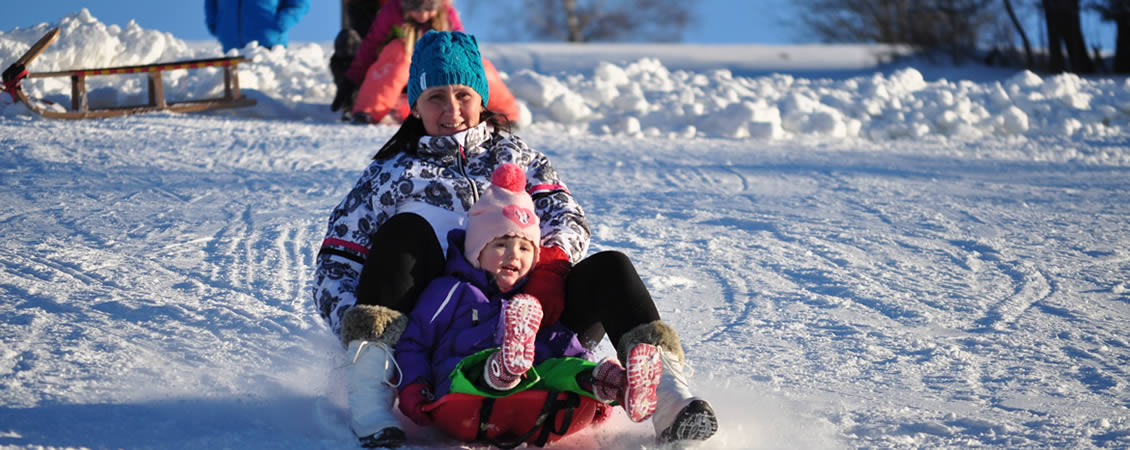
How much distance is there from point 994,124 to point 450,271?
589 cm

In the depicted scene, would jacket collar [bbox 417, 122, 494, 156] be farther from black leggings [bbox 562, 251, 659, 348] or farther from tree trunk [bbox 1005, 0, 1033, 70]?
tree trunk [bbox 1005, 0, 1033, 70]

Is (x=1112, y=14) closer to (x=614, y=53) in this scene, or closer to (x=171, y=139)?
(x=614, y=53)

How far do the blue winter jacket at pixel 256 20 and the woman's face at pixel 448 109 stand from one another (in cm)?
636

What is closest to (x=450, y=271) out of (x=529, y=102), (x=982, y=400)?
(x=982, y=400)

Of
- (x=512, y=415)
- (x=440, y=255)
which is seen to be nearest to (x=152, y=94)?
(x=440, y=255)

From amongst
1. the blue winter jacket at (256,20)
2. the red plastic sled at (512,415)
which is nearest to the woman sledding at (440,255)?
the red plastic sled at (512,415)

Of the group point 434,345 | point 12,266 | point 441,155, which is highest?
point 441,155

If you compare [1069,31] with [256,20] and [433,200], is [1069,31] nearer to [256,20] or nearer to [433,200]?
[256,20]

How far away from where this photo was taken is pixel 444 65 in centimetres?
248

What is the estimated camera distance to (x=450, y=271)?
7.31 feet

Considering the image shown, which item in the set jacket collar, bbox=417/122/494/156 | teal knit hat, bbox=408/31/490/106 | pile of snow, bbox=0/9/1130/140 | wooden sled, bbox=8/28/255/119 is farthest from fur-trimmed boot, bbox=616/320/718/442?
wooden sled, bbox=8/28/255/119

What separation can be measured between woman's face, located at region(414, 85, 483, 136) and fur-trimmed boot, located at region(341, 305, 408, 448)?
0.58 meters

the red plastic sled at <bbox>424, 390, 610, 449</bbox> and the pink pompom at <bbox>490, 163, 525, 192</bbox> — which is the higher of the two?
the pink pompom at <bbox>490, 163, 525, 192</bbox>

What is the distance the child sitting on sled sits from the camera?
1.86m
